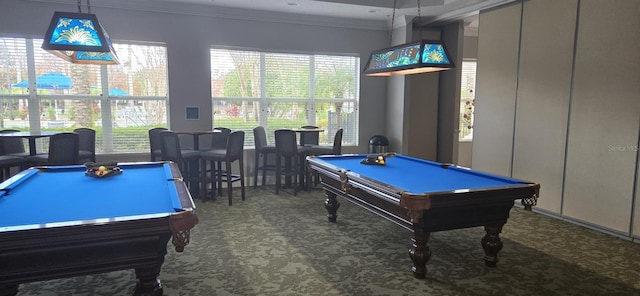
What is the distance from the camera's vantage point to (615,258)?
357cm

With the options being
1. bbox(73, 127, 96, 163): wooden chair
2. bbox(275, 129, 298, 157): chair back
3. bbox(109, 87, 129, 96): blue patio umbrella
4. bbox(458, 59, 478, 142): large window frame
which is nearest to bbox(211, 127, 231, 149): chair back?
bbox(275, 129, 298, 157): chair back

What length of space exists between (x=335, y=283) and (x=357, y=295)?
9.7 inches

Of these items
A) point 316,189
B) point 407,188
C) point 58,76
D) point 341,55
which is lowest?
point 316,189

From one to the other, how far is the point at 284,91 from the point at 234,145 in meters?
1.91

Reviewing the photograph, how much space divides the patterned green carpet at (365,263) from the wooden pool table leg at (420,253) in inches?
2.5

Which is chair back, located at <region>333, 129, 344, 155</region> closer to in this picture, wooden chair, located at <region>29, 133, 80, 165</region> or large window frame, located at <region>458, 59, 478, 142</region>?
wooden chair, located at <region>29, 133, 80, 165</region>

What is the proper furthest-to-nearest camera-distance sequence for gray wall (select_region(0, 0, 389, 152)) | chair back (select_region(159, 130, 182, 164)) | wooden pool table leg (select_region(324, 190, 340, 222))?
gray wall (select_region(0, 0, 389, 152)), chair back (select_region(159, 130, 182, 164)), wooden pool table leg (select_region(324, 190, 340, 222))

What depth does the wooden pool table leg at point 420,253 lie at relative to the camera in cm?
301

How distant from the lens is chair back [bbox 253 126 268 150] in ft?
20.9

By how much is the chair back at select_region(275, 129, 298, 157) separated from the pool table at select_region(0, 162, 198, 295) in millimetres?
3504

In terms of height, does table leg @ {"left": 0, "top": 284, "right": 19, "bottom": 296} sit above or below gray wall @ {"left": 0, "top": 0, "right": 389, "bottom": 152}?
below

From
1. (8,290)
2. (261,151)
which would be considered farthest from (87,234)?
(261,151)

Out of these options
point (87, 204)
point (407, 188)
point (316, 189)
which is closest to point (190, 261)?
point (87, 204)

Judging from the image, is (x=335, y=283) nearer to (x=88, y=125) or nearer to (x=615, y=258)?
(x=615, y=258)
